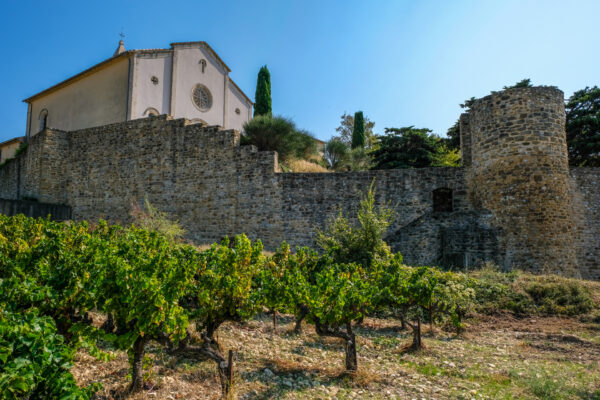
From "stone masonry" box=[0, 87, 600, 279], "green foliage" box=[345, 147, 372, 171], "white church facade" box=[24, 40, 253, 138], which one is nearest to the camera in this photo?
"stone masonry" box=[0, 87, 600, 279]

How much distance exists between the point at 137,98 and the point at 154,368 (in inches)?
656

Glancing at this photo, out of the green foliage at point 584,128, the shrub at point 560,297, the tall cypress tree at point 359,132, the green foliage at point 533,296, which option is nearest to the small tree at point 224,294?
the green foliage at point 533,296

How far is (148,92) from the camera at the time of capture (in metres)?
19.9

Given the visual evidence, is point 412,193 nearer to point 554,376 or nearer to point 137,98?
point 554,376

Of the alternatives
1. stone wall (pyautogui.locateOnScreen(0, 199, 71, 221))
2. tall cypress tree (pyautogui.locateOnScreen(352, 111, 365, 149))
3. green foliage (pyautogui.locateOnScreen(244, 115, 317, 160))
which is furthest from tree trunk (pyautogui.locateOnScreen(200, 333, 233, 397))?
tall cypress tree (pyautogui.locateOnScreen(352, 111, 365, 149))

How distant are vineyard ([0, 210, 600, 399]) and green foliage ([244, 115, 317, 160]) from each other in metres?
10.2

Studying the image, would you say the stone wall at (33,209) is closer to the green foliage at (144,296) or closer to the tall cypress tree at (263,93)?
the tall cypress tree at (263,93)

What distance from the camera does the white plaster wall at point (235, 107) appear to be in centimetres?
2393

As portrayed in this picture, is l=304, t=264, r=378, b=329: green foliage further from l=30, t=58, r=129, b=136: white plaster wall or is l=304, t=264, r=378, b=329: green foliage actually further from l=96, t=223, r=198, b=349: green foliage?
l=30, t=58, r=129, b=136: white plaster wall

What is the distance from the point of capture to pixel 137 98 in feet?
63.8

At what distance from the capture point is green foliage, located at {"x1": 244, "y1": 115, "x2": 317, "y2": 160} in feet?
60.3

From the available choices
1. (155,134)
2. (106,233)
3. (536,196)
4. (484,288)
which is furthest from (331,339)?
(155,134)

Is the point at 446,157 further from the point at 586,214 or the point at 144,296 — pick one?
the point at 144,296

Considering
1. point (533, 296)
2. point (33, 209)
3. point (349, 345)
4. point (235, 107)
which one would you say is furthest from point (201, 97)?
point (349, 345)
